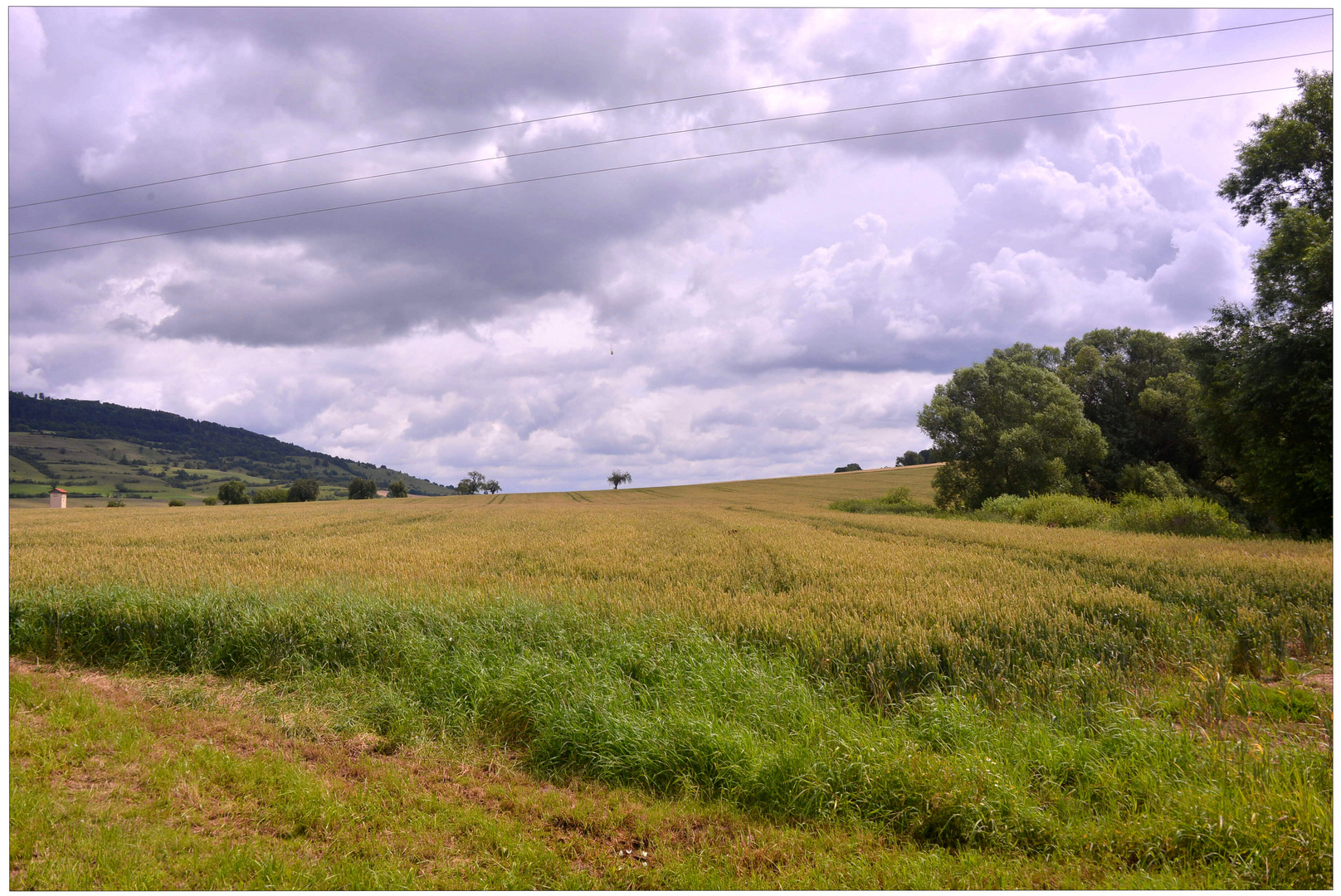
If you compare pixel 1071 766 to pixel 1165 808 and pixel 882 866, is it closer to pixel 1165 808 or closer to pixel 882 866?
pixel 1165 808

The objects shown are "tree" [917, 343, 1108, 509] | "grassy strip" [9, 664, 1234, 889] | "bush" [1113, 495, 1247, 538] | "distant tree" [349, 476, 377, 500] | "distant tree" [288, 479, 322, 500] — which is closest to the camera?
"grassy strip" [9, 664, 1234, 889]

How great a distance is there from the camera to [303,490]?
9525cm

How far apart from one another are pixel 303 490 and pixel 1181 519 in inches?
4189

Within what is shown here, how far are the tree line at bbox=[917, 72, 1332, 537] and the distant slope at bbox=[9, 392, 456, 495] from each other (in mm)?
138303

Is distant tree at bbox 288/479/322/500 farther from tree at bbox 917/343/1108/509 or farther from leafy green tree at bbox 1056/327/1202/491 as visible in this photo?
leafy green tree at bbox 1056/327/1202/491

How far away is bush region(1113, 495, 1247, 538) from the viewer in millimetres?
23031

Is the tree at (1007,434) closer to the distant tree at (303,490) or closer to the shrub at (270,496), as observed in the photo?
the distant tree at (303,490)

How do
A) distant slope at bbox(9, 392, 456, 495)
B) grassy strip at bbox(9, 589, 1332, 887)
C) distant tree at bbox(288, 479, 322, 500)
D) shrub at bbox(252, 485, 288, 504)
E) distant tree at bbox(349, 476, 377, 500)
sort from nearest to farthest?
grassy strip at bbox(9, 589, 1332, 887), shrub at bbox(252, 485, 288, 504), distant tree at bbox(288, 479, 322, 500), distant tree at bbox(349, 476, 377, 500), distant slope at bbox(9, 392, 456, 495)

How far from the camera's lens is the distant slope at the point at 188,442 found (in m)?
156

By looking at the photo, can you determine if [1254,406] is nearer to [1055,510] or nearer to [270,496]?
[1055,510]

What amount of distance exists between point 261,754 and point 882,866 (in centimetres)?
570

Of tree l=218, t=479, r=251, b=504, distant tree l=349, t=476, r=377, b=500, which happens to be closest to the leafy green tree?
distant tree l=349, t=476, r=377, b=500

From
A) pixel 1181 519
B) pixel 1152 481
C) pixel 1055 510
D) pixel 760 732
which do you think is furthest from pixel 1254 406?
pixel 760 732

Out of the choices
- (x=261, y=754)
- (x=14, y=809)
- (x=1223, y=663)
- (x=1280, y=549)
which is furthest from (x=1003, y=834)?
(x=1280, y=549)
